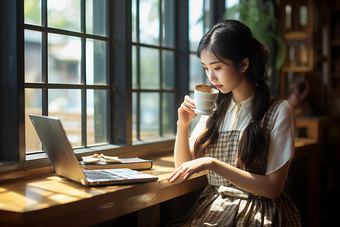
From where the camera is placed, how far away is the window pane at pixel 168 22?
251cm

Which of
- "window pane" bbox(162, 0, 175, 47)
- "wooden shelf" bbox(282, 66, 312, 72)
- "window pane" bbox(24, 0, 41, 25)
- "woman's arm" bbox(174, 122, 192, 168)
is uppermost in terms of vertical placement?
"window pane" bbox(162, 0, 175, 47)

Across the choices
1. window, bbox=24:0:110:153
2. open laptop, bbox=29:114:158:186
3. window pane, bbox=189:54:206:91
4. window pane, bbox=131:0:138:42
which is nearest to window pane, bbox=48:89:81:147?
window, bbox=24:0:110:153

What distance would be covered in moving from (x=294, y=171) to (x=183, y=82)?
3.89ft

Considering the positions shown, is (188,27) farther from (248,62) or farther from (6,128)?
(6,128)

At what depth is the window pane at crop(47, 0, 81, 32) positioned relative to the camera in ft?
5.93

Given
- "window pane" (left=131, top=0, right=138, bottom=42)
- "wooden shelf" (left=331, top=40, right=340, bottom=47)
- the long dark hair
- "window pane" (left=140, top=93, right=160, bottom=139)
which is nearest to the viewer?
the long dark hair

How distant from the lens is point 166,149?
2350 mm

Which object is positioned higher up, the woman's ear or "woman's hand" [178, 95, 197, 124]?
Result: the woman's ear

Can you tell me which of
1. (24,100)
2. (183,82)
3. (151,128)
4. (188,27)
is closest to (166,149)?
(151,128)

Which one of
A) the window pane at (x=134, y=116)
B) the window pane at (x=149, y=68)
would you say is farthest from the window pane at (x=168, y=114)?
the window pane at (x=134, y=116)

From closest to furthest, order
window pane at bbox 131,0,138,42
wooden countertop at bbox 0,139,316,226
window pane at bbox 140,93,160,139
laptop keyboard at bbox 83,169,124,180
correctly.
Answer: wooden countertop at bbox 0,139,316,226, laptop keyboard at bbox 83,169,124,180, window pane at bbox 131,0,138,42, window pane at bbox 140,93,160,139

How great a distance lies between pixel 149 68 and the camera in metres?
2.40

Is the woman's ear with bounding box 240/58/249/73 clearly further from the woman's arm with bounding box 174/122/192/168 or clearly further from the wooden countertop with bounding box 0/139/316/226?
the wooden countertop with bounding box 0/139/316/226

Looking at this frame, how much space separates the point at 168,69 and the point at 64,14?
899 millimetres
